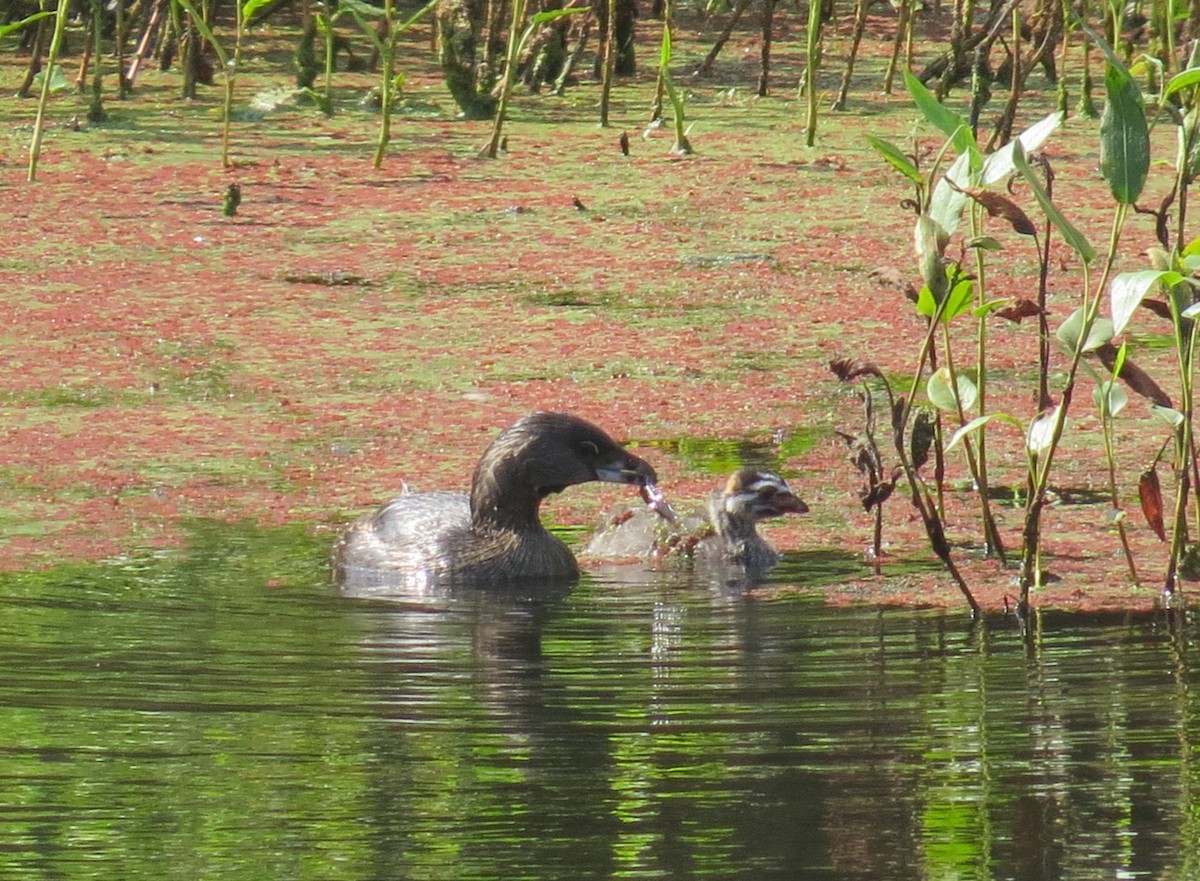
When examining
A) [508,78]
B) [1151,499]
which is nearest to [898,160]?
[1151,499]

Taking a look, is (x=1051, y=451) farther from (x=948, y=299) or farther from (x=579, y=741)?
(x=579, y=741)

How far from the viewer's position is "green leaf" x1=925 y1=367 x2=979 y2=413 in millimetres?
5352

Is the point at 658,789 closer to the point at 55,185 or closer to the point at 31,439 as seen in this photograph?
the point at 31,439

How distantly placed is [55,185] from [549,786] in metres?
7.28

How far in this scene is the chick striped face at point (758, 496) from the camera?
20.2 feet

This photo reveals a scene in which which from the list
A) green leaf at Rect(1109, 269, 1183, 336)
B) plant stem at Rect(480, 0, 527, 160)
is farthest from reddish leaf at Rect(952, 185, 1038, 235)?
plant stem at Rect(480, 0, 527, 160)

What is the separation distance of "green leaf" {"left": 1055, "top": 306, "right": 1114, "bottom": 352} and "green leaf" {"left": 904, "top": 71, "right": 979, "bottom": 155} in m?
0.41

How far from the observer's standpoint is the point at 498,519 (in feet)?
20.9

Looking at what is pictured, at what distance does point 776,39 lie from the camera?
1508 centimetres

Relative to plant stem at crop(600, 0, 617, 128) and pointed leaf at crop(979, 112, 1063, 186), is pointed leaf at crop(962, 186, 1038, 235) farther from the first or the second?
plant stem at crop(600, 0, 617, 128)

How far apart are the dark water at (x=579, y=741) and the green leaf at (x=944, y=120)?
102 cm

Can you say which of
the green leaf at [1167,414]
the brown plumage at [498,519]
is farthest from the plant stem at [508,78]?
the green leaf at [1167,414]

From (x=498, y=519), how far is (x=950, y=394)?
150 centimetres

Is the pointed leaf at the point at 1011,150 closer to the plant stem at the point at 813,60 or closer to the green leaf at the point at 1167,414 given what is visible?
the green leaf at the point at 1167,414
